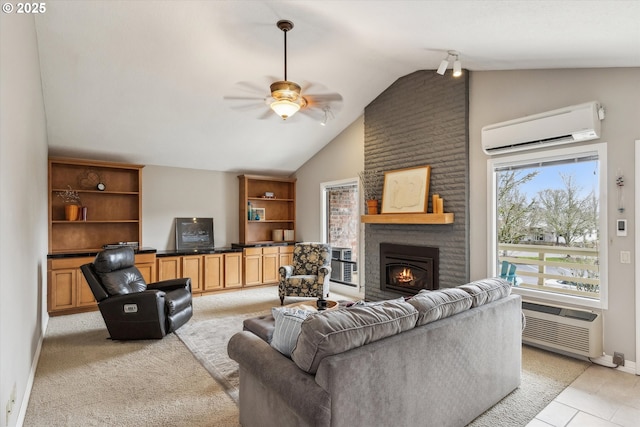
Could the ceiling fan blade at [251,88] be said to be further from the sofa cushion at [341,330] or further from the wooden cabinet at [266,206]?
the sofa cushion at [341,330]

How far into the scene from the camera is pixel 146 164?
590 centimetres

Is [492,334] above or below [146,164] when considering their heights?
Answer: below

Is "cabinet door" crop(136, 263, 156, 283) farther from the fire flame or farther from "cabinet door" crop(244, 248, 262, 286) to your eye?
the fire flame

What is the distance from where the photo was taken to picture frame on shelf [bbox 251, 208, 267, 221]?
22.6ft

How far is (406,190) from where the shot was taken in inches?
189

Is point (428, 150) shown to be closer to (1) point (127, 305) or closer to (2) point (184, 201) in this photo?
(1) point (127, 305)

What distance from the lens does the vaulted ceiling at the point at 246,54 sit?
254 cm

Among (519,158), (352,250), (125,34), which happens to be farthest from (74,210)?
(519,158)

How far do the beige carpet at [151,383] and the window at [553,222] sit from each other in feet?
2.39

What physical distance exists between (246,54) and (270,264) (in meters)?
3.95

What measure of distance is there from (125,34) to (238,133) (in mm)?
2274

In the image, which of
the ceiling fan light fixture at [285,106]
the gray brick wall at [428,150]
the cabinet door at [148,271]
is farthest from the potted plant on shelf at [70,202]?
the gray brick wall at [428,150]

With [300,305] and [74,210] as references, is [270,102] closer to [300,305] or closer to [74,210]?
[300,305]

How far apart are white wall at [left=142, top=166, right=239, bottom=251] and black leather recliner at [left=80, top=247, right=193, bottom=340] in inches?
80.4
